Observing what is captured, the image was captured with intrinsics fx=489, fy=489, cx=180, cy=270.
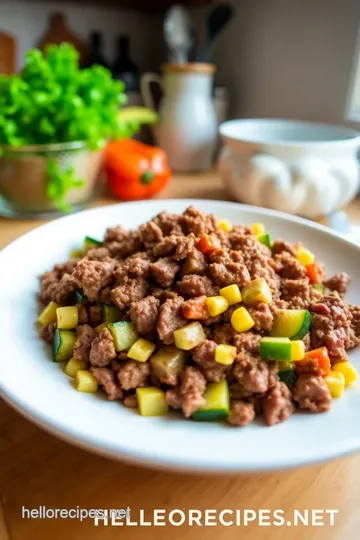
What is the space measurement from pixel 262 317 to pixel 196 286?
162mm

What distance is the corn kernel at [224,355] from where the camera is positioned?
94 cm

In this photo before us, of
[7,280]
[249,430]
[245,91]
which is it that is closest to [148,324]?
[249,430]

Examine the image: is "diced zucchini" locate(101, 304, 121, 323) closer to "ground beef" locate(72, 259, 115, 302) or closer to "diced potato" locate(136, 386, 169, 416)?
"ground beef" locate(72, 259, 115, 302)

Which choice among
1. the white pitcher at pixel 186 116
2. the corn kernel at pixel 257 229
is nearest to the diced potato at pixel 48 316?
the corn kernel at pixel 257 229

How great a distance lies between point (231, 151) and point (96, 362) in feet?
4.21

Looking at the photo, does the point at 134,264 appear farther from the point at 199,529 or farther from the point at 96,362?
the point at 199,529

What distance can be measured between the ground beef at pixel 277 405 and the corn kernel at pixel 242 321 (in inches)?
5.3

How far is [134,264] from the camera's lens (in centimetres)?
115

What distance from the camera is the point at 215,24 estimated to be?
104 inches

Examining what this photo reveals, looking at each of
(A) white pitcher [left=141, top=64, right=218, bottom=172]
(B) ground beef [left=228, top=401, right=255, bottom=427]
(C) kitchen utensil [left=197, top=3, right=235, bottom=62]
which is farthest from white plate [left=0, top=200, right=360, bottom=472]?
(C) kitchen utensil [left=197, top=3, right=235, bottom=62]

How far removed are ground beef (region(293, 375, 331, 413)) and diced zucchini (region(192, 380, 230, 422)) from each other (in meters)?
0.14

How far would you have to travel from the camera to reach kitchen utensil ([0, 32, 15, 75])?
2.69 meters

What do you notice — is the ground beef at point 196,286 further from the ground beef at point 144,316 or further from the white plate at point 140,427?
the white plate at point 140,427

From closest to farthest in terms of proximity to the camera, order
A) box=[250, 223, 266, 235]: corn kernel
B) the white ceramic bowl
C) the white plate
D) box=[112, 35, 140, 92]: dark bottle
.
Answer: the white plate
box=[250, 223, 266, 235]: corn kernel
the white ceramic bowl
box=[112, 35, 140, 92]: dark bottle
